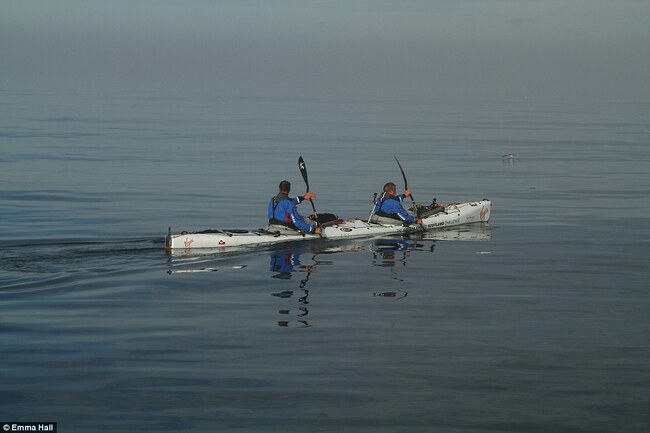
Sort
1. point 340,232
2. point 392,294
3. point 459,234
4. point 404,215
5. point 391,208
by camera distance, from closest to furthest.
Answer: point 392,294
point 340,232
point 391,208
point 404,215
point 459,234

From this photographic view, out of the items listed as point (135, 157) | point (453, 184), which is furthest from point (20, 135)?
point (453, 184)

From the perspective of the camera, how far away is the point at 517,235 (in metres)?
32.7

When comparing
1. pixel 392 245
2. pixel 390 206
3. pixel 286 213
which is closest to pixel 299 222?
pixel 286 213

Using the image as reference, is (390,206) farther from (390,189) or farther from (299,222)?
(299,222)

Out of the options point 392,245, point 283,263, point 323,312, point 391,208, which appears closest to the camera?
point 323,312

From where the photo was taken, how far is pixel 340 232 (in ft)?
99.5

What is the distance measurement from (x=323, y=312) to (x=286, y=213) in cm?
792

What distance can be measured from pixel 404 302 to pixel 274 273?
4.36 metres

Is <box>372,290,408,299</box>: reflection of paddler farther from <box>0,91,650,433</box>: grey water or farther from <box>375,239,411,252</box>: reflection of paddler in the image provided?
<box>375,239,411,252</box>: reflection of paddler

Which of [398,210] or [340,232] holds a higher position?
[398,210]

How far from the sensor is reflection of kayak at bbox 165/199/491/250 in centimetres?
2750

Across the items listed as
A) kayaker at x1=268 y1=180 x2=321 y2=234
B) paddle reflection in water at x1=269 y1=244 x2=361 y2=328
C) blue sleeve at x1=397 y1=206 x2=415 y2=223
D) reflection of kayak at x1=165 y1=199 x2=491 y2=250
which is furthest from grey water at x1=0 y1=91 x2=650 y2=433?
Result: blue sleeve at x1=397 y1=206 x2=415 y2=223

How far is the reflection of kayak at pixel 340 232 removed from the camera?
2750 cm

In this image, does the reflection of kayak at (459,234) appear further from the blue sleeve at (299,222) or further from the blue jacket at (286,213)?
the blue jacket at (286,213)
